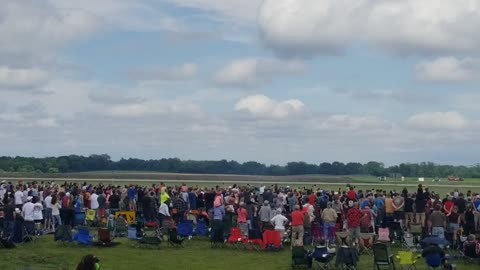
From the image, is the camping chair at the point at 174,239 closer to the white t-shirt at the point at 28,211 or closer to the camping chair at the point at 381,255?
the white t-shirt at the point at 28,211

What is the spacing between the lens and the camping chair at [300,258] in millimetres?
19156

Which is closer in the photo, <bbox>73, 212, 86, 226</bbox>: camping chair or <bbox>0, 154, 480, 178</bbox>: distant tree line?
<bbox>73, 212, 86, 226</bbox>: camping chair

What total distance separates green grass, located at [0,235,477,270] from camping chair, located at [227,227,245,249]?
462mm

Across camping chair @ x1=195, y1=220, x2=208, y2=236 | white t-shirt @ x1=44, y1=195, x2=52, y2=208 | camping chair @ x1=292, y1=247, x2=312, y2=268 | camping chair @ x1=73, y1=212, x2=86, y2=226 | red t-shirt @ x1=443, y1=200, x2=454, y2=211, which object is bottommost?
camping chair @ x1=292, y1=247, x2=312, y2=268

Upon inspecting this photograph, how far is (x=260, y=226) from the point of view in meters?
24.8

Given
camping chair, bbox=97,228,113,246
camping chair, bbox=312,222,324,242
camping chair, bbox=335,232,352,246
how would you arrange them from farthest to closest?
camping chair, bbox=312,222,324,242 → camping chair, bbox=97,228,113,246 → camping chair, bbox=335,232,352,246

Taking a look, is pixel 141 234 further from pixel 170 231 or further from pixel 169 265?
pixel 169 265

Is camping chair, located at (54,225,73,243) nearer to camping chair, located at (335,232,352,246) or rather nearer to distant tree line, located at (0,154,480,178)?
camping chair, located at (335,232,352,246)

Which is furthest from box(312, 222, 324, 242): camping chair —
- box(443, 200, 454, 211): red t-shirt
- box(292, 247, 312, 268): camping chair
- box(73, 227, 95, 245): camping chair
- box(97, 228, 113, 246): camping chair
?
box(73, 227, 95, 245): camping chair

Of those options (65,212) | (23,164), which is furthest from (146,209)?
(23,164)

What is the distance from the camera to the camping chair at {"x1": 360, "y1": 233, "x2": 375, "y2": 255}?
72.9 ft

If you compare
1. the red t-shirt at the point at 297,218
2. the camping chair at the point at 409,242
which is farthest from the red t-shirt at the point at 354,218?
the camping chair at the point at 409,242

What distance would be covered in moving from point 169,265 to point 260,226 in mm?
6056

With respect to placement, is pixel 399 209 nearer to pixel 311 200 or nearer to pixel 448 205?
pixel 448 205
